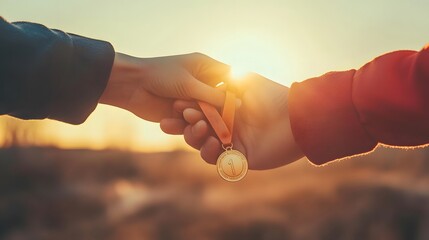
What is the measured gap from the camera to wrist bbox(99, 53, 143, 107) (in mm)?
2732

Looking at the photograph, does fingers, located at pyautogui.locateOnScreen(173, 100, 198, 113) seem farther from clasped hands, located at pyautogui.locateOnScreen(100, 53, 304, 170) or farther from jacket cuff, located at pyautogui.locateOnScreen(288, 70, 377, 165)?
jacket cuff, located at pyautogui.locateOnScreen(288, 70, 377, 165)

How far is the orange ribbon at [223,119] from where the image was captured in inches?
101

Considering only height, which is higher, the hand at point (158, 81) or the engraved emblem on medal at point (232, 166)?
the hand at point (158, 81)

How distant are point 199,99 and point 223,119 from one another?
140mm

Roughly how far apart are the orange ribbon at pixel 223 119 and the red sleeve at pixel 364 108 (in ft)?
1.00

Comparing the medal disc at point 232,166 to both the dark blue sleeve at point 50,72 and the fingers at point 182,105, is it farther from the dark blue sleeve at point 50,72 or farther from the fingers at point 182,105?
the dark blue sleeve at point 50,72

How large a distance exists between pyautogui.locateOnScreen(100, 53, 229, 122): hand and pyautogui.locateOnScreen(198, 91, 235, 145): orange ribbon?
0.22 feet

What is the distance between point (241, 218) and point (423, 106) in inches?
620

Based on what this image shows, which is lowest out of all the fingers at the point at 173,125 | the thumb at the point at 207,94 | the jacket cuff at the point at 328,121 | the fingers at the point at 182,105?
the fingers at the point at 173,125

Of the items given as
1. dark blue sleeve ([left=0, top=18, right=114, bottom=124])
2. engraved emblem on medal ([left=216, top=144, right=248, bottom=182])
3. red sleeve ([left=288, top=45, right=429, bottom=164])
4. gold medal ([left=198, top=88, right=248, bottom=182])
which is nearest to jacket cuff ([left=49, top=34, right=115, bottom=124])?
dark blue sleeve ([left=0, top=18, right=114, bottom=124])

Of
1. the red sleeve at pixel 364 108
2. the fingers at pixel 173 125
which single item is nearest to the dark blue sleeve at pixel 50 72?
the fingers at pixel 173 125

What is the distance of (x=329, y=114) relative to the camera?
2252 mm

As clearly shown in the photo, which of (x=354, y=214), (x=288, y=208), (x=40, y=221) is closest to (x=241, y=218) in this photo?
(x=288, y=208)

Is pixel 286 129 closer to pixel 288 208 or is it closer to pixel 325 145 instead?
pixel 325 145
